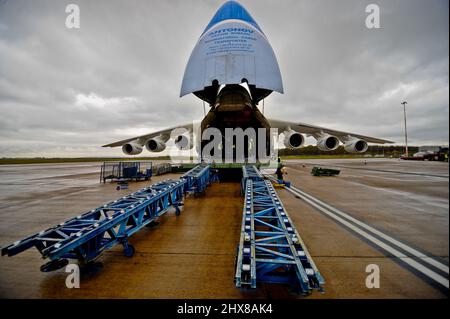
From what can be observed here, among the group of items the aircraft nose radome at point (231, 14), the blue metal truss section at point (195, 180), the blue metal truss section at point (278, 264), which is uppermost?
the aircraft nose radome at point (231, 14)

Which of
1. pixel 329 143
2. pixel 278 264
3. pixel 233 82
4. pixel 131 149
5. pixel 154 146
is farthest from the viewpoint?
pixel 131 149

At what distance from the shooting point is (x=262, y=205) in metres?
4.21

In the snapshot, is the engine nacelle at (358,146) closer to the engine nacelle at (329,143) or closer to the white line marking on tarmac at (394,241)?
the engine nacelle at (329,143)

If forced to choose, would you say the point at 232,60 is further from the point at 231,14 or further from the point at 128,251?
the point at 128,251

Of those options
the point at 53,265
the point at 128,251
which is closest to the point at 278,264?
the point at 128,251

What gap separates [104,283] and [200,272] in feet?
3.94

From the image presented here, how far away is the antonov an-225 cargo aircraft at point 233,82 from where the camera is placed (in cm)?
679

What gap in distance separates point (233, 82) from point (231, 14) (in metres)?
4.17

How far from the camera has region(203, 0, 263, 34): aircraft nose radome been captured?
8.46 metres

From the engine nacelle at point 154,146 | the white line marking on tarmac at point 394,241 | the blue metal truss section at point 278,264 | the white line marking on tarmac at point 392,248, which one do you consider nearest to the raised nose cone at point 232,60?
the engine nacelle at point 154,146

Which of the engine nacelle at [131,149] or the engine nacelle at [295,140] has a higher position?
the engine nacelle at [295,140]

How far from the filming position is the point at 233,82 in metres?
6.46

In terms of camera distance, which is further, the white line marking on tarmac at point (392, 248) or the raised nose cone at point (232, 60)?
the raised nose cone at point (232, 60)

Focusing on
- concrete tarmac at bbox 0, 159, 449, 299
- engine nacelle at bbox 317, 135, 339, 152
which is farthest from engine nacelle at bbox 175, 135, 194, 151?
engine nacelle at bbox 317, 135, 339, 152
